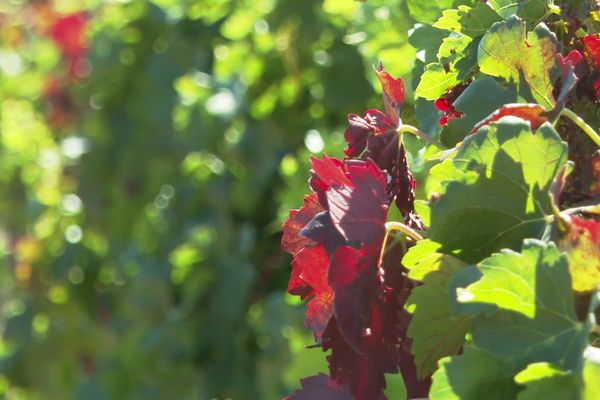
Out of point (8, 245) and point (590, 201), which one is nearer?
point (590, 201)

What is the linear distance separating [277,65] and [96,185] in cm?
121

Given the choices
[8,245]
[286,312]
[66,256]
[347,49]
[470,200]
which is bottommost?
[8,245]

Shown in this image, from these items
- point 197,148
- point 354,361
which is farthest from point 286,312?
point 354,361

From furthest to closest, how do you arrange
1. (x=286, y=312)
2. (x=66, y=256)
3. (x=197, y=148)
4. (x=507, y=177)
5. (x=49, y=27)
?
(x=49, y=27) → (x=66, y=256) → (x=197, y=148) → (x=286, y=312) → (x=507, y=177)

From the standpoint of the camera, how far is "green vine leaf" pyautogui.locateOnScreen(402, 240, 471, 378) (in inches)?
32.0

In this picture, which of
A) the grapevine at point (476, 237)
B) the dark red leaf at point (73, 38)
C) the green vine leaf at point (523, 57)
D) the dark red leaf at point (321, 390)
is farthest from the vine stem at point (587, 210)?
the dark red leaf at point (73, 38)

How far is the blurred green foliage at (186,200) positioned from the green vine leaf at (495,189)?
1387 mm

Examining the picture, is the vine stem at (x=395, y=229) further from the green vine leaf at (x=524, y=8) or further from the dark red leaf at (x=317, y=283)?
the green vine leaf at (x=524, y=8)

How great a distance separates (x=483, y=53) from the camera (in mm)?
875

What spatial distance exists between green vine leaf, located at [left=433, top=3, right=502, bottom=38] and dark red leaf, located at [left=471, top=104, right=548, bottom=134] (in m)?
0.13

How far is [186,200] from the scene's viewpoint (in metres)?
3.45

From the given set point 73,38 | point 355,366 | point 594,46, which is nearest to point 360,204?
point 355,366

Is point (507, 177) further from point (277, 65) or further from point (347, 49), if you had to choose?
point (277, 65)

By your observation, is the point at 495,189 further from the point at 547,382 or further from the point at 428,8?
the point at 428,8
